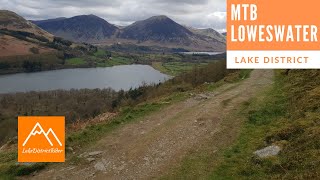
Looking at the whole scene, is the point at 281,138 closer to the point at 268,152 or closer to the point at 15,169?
the point at 268,152

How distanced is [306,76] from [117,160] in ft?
61.0

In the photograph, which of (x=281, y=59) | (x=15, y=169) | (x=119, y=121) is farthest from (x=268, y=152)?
Answer: (x=15, y=169)

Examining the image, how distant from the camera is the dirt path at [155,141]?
16.3 meters

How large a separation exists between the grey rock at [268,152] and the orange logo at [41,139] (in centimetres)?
892

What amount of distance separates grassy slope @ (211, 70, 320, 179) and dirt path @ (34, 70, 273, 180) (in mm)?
1976

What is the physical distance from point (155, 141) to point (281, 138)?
6262mm

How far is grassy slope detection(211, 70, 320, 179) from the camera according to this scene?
14344 millimetres

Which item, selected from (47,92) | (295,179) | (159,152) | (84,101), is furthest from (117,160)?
(47,92)

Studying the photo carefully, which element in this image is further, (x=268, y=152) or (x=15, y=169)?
(x=15, y=169)

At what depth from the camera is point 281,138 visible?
17.6 metres

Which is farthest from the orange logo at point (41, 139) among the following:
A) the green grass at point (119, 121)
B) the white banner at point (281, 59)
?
the white banner at point (281, 59)

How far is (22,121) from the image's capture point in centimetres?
1678

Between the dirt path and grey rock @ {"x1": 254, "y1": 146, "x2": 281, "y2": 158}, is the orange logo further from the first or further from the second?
grey rock @ {"x1": 254, "y1": 146, "x2": 281, "y2": 158}

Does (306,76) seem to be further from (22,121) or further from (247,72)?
(22,121)
